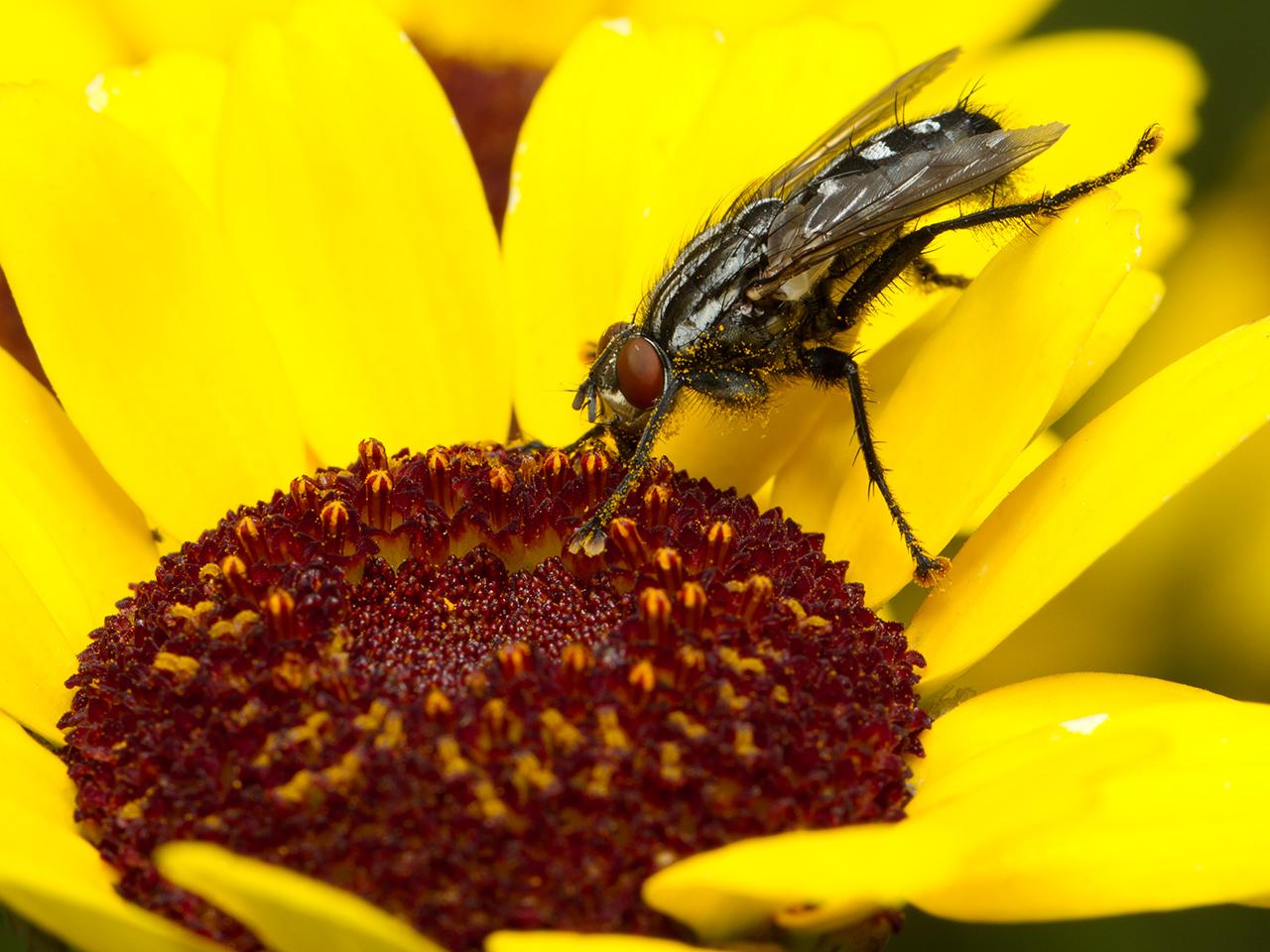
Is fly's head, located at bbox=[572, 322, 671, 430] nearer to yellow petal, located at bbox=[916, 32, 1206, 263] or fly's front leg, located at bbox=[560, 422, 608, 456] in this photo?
fly's front leg, located at bbox=[560, 422, 608, 456]

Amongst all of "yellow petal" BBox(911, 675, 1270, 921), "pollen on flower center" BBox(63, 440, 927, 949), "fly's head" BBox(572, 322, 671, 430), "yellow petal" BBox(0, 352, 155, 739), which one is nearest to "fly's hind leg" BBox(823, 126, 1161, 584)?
"pollen on flower center" BBox(63, 440, 927, 949)

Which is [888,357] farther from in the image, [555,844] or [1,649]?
[1,649]

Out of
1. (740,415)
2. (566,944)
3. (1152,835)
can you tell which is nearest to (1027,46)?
(740,415)

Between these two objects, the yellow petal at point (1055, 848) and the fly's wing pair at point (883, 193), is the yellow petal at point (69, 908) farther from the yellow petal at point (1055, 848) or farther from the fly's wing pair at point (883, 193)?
the fly's wing pair at point (883, 193)

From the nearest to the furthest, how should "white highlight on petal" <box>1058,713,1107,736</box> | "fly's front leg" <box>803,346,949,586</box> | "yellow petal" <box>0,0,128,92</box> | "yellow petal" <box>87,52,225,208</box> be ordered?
"white highlight on petal" <box>1058,713,1107,736</box> < "fly's front leg" <box>803,346,949,586</box> < "yellow petal" <box>87,52,225,208</box> < "yellow petal" <box>0,0,128,92</box>

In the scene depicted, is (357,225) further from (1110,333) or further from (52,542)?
(1110,333)

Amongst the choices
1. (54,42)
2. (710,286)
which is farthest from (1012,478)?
(54,42)
